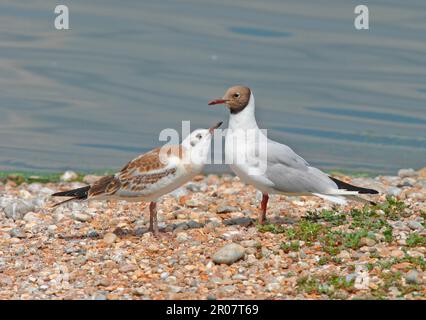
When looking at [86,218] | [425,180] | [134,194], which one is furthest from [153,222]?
[425,180]

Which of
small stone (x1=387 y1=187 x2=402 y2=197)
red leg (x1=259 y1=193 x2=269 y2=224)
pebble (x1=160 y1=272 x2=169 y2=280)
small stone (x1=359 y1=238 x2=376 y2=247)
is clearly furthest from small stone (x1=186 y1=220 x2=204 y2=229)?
small stone (x1=387 y1=187 x2=402 y2=197)

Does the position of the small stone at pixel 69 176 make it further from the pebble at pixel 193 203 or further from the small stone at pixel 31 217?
the pebble at pixel 193 203

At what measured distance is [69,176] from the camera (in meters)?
16.0

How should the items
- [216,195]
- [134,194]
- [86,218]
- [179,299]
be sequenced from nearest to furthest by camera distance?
[179,299] → [134,194] → [86,218] → [216,195]

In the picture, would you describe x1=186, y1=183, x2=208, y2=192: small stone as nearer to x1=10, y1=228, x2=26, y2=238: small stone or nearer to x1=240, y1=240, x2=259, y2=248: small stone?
x1=10, y1=228, x2=26, y2=238: small stone

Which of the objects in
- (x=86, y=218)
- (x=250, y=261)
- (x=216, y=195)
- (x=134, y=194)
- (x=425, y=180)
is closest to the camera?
(x=250, y=261)

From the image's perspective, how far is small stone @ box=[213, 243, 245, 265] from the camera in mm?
10219

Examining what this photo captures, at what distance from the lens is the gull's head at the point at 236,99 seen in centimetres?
1141

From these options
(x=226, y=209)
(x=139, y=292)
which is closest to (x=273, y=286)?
(x=139, y=292)

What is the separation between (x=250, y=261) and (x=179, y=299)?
1206 mm

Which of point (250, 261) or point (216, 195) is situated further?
point (216, 195)

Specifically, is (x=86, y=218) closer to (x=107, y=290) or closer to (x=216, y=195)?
(x=216, y=195)

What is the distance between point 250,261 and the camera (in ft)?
33.7

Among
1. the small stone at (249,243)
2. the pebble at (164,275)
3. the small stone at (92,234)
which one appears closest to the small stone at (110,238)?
the small stone at (92,234)
